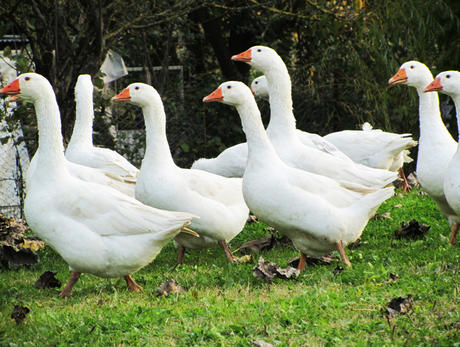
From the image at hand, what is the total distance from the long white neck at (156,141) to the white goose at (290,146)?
130cm

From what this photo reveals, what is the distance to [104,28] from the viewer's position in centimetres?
998

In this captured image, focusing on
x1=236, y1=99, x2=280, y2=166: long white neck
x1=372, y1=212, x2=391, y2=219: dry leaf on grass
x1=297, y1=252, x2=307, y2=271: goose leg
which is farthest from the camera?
x1=372, y1=212, x2=391, y2=219: dry leaf on grass

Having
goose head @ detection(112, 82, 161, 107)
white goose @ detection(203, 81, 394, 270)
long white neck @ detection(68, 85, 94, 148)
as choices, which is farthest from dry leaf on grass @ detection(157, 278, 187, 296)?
long white neck @ detection(68, 85, 94, 148)

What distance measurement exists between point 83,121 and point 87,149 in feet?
1.27

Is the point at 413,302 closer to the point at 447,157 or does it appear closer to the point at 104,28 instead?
the point at 447,157

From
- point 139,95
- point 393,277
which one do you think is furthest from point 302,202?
point 139,95

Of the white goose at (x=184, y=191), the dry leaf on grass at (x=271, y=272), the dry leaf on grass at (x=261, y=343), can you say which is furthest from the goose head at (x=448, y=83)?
the dry leaf on grass at (x=261, y=343)

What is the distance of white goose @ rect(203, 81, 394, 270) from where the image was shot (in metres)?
6.03

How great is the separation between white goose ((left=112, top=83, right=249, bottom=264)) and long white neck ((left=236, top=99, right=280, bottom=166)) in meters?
0.86

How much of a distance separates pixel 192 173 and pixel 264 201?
1414mm

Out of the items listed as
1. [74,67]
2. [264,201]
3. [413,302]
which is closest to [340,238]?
[264,201]

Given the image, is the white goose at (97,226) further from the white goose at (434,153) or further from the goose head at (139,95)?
the white goose at (434,153)

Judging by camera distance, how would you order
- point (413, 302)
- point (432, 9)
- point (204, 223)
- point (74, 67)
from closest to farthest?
point (413, 302), point (204, 223), point (74, 67), point (432, 9)

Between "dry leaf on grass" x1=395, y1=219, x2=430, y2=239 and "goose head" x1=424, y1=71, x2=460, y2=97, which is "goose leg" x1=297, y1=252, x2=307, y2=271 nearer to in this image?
"dry leaf on grass" x1=395, y1=219, x2=430, y2=239
